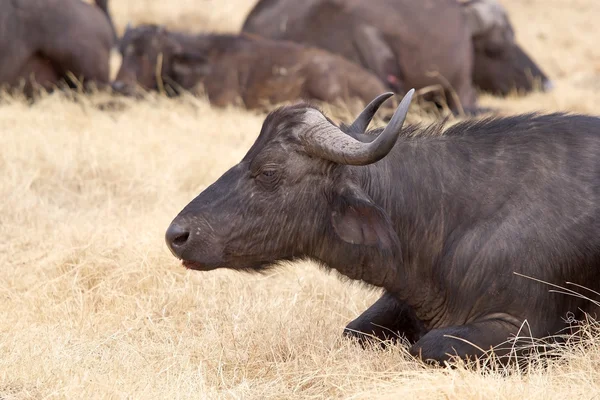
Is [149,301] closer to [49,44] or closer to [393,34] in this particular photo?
[49,44]

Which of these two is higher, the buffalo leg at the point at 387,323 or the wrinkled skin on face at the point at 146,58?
the buffalo leg at the point at 387,323

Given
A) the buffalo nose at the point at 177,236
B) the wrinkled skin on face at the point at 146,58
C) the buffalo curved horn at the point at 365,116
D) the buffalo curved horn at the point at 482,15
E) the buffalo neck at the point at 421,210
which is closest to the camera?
the buffalo nose at the point at 177,236

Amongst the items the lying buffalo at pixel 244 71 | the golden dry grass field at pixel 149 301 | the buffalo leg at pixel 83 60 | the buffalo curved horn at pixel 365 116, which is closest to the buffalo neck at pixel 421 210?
the buffalo curved horn at pixel 365 116

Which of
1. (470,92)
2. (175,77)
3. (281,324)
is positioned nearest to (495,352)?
(281,324)

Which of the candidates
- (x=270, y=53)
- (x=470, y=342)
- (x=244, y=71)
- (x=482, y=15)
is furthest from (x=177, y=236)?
(x=482, y=15)

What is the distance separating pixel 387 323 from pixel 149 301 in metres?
1.37

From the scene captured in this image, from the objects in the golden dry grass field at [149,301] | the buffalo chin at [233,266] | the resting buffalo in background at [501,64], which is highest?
the buffalo chin at [233,266]

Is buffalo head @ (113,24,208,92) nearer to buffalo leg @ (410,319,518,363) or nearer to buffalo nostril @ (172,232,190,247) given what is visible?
buffalo nostril @ (172,232,190,247)

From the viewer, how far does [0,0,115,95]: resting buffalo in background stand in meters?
11.7

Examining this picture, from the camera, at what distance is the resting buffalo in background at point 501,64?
16000mm

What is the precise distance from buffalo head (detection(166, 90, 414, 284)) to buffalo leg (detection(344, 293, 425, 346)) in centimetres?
46

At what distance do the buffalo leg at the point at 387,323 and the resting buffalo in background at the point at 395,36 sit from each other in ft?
26.3

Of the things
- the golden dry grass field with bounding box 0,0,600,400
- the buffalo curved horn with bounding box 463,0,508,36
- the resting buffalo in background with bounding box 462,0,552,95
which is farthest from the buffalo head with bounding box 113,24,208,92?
the resting buffalo in background with bounding box 462,0,552,95

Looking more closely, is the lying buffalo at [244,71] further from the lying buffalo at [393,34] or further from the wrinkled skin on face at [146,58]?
the lying buffalo at [393,34]
